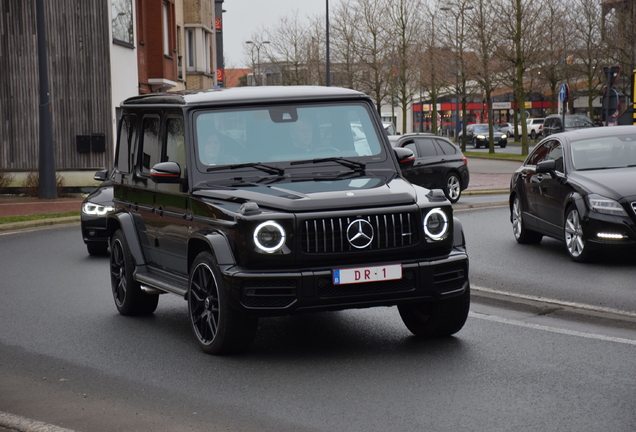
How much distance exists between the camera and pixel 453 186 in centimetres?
2361

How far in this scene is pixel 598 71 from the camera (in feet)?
214

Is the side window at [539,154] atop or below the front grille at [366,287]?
atop

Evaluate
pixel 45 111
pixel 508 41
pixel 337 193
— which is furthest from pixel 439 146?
pixel 508 41

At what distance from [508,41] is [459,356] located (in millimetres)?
43304

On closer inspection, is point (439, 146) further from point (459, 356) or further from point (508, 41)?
point (508, 41)

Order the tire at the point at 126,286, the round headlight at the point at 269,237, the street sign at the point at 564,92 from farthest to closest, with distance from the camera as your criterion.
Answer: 1. the street sign at the point at 564,92
2. the tire at the point at 126,286
3. the round headlight at the point at 269,237

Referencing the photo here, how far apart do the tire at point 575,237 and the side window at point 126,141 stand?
5.38m

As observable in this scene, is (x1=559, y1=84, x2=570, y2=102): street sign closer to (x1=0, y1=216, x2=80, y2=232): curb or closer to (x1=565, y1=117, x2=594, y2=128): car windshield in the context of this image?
(x1=0, y1=216, x2=80, y2=232): curb

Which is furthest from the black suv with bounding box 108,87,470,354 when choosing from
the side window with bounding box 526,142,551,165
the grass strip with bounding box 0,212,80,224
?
the grass strip with bounding box 0,212,80,224

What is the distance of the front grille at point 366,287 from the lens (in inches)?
258

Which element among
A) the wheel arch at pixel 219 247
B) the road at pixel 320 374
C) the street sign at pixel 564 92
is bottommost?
the road at pixel 320 374

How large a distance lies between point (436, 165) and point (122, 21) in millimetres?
12260

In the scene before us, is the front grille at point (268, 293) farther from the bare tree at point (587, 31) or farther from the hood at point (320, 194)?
the bare tree at point (587, 31)

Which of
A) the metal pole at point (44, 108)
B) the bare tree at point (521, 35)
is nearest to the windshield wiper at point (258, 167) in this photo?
the metal pole at point (44, 108)
